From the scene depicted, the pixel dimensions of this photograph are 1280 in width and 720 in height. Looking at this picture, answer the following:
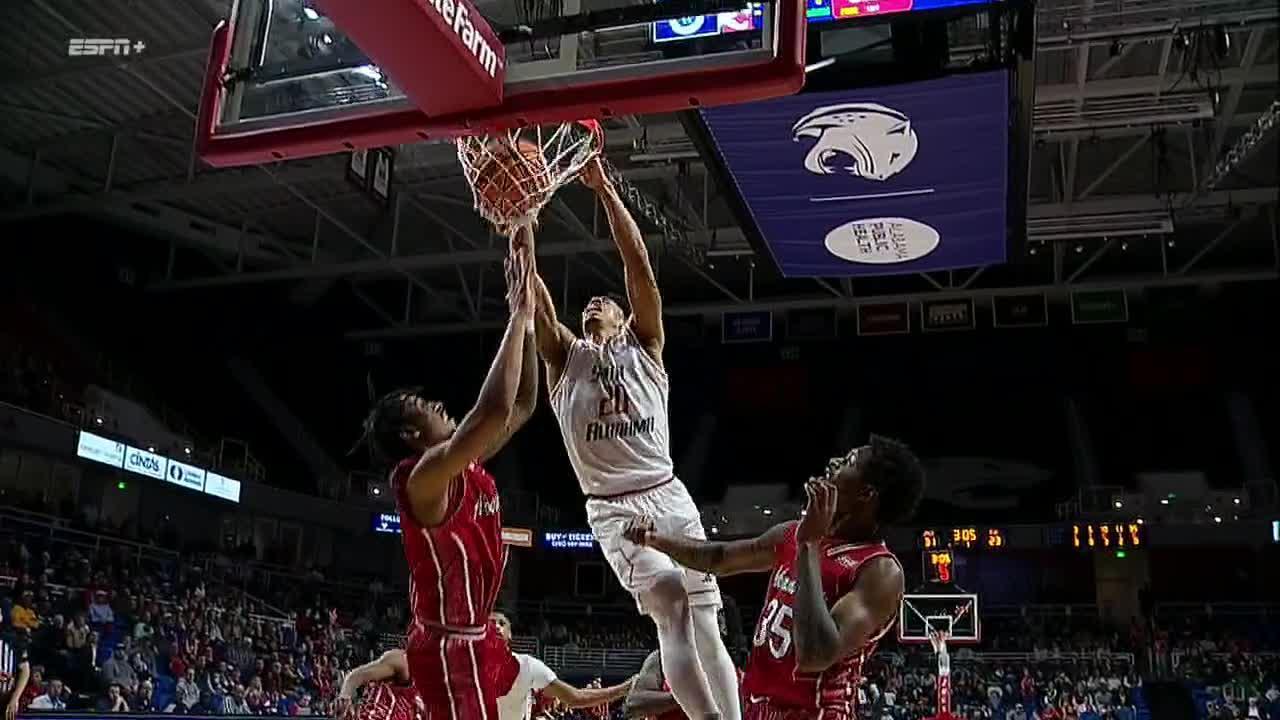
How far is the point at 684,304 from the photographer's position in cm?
2527

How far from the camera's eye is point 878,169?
1010cm

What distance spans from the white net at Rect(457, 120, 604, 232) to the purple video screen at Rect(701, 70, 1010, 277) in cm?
441

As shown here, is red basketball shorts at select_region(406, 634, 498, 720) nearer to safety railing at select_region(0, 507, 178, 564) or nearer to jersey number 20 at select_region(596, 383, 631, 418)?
jersey number 20 at select_region(596, 383, 631, 418)

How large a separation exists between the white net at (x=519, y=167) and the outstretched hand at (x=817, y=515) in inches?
65.1

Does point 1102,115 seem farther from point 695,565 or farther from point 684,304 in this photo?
point 695,565

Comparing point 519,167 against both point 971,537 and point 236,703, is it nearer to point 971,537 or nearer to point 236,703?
point 236,703

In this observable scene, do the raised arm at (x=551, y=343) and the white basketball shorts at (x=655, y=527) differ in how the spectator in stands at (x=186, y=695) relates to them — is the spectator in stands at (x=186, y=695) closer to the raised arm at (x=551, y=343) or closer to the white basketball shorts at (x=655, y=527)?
the raised arm at (x=551, y=343)

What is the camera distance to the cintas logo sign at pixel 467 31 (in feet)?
12.9

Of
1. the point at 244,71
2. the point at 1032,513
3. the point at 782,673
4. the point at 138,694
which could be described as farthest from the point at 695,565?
the point at 1032,513

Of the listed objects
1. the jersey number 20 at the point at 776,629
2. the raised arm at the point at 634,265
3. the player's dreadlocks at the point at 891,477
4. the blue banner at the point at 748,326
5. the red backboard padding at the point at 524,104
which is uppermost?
the blue banner at the point at 748,326

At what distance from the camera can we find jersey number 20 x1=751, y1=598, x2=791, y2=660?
11.0ft

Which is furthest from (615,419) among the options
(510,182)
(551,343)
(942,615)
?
(942,615)

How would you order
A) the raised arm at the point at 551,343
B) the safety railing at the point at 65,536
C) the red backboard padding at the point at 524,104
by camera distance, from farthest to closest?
the safety railing at the point at 65,536
the raised arm at the point at 551,343
the red backboard padding at the point at 524,104

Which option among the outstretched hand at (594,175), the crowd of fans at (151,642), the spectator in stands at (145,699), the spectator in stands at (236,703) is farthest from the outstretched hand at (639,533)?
the spectator in stands at (236,703)
